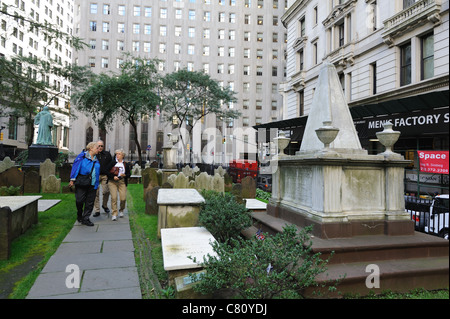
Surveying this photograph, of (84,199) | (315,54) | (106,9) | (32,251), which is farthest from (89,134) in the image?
(32,251)

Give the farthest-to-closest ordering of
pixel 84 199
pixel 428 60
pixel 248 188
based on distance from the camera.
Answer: pixel 248 188 < pixel 428 60 < pixel 84 199

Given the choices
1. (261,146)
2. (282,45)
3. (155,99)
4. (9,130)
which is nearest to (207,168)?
(155,99)

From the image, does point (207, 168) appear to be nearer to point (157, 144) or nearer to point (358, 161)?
point (358, 161)

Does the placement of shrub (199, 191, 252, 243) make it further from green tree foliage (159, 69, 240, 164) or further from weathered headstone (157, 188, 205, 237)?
green tree foliage (159, 69, 240, 164)

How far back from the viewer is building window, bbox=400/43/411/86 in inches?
541

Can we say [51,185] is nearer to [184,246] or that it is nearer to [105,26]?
[184,246]

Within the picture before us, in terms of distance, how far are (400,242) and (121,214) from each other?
272 inches

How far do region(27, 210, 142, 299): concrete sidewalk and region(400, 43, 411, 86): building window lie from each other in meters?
A: 14.6

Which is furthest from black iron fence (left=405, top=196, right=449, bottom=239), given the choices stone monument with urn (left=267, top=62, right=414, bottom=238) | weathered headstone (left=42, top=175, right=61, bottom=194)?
weathered headstone (left=42, top=175, right=61, bottom=194)

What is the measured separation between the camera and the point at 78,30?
54094 millimetres

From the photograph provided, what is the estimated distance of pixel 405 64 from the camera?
1413 cm

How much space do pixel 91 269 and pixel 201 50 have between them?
188ft
